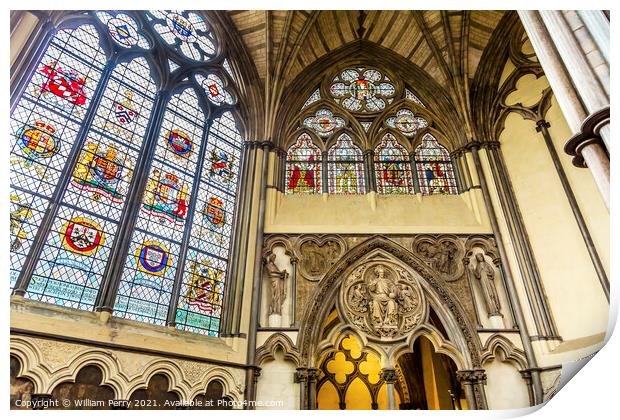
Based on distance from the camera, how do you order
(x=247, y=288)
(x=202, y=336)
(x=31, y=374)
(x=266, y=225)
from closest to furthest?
(x=31, y=374) < (x=202, y=336) < (x=247, y=288) < (x=266, y=225)

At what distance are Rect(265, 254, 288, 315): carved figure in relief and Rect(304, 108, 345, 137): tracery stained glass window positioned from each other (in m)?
4.13

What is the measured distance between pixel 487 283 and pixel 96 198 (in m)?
7.50

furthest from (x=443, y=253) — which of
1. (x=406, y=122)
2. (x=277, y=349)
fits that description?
(x=406, y=122)

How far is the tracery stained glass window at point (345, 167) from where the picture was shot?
30.6 ft

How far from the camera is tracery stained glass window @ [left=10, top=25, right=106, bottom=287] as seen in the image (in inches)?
208

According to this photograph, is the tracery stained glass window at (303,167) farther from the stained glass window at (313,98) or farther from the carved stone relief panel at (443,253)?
the carved stone relief panel at (443,253)

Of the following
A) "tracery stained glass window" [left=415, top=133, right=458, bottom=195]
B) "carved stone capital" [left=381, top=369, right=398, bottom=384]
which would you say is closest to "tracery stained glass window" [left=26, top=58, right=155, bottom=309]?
"carved stone capital" [left=381, top=369, right=398, bottom=384]

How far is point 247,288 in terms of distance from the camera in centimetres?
721

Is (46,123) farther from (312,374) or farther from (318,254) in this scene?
(312,374)

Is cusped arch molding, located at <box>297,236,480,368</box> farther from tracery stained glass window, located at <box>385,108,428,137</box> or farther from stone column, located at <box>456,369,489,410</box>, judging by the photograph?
tracery stained glass window, located at <box>385,108,428,137</box>

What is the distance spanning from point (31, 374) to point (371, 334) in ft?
17.5

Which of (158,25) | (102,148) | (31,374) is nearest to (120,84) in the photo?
(102,148)

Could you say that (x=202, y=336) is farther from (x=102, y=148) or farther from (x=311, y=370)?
(x=102, y=148)

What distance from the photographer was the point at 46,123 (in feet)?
Answer: 19.5
